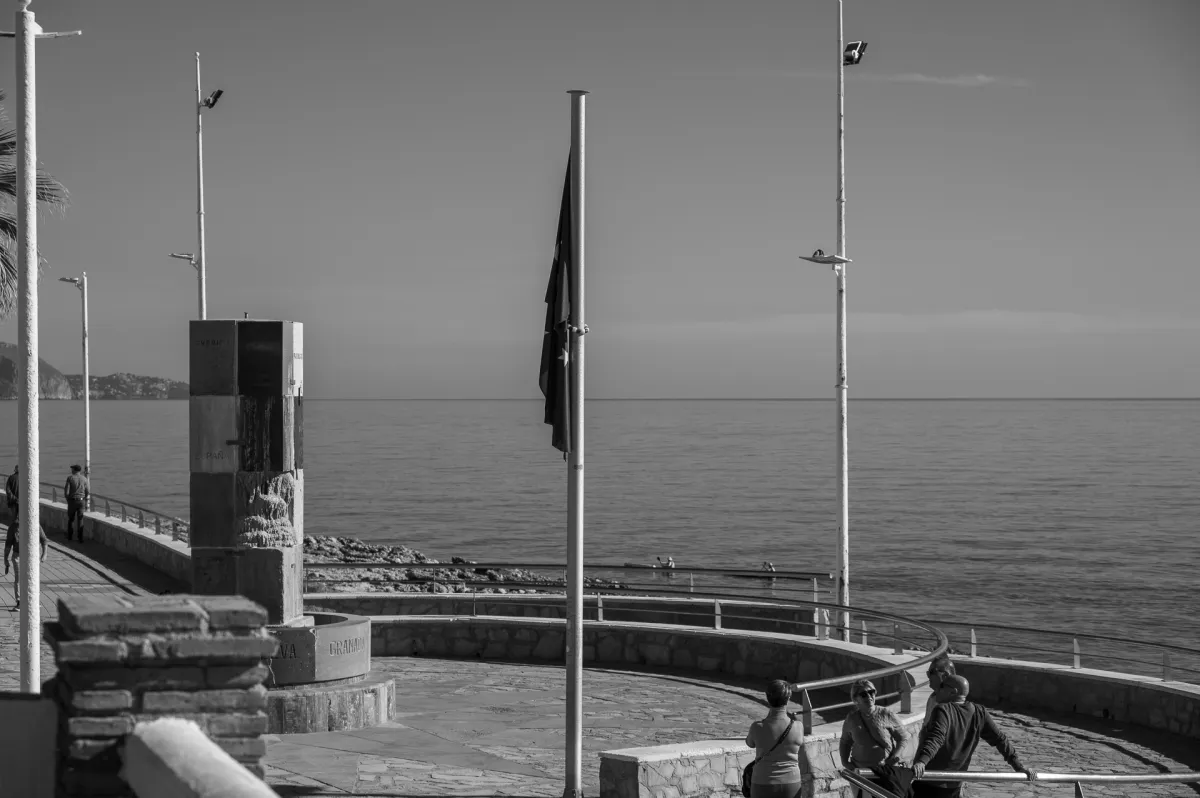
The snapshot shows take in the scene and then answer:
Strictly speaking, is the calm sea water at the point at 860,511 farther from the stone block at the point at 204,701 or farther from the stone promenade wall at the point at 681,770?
the stone block at the point at 204,701

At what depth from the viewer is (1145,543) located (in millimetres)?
56438

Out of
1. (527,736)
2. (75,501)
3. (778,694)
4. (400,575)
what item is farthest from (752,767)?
→ (400,575)

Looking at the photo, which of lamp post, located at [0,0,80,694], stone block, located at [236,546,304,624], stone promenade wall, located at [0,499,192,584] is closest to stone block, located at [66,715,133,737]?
lamp post, located at [0,0,80,694]

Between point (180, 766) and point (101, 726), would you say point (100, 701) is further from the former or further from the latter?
point (180, 766)

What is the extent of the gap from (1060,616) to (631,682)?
84.0 feet

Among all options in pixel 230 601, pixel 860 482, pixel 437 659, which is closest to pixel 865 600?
pixel 437 659

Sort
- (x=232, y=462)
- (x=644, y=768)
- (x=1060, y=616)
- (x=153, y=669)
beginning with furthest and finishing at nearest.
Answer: (x=1060, y=616)
(x=232, y=462)
(x=644, y=768)
(x=153, y=669)

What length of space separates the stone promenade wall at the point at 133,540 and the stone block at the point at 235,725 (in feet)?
52.0

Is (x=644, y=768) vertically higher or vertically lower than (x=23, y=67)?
lower

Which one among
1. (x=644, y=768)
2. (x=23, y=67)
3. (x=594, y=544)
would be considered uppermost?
(x=23, y=67)

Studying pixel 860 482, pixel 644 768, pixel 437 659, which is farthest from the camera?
pixel 860 482

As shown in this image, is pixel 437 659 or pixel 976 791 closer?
pixel 976 791

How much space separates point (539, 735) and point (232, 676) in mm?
9176

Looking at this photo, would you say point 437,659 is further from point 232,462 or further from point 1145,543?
point 1145,543
